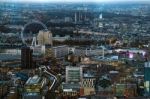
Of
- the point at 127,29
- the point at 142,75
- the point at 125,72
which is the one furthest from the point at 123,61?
the point at 127,29

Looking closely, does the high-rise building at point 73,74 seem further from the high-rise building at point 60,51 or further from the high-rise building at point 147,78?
the high-rise building at point 60,51

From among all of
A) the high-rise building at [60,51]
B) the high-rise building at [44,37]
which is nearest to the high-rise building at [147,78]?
the high-rise building at [60,51]

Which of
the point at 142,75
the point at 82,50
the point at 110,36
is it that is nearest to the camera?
the point at 142,75

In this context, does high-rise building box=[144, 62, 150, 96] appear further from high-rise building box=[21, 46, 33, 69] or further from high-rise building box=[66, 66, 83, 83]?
high-rise building box=[21, 46, 33, 69]

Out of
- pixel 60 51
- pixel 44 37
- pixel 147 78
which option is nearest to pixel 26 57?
pixel 60 51

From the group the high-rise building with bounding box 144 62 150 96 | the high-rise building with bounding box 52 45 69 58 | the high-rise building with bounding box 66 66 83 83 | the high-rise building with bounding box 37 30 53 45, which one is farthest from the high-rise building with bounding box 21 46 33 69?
the high-rise building with bounding box 144 62 150 96

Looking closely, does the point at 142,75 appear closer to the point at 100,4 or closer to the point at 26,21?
the point at 100,4

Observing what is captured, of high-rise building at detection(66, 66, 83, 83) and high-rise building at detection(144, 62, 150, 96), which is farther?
high-rise building at detection(66, 66, 83, 83)
